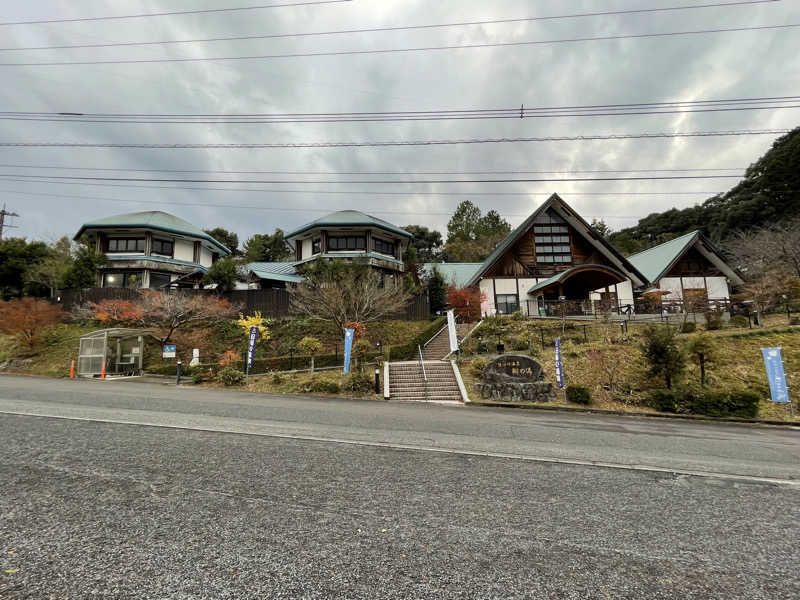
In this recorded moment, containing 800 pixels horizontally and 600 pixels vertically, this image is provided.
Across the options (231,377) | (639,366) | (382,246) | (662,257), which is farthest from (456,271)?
(231,377)

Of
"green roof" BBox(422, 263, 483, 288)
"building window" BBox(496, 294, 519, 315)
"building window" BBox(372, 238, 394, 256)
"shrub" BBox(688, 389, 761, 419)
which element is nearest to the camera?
"shrub" BBox(688, 389, 761, 419)

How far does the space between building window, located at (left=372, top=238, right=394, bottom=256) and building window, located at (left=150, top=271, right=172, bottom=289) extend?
61.0 ft

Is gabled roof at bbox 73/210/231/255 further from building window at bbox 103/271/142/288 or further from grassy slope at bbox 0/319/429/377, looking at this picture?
grassy slope at bbox 0/319/429/377

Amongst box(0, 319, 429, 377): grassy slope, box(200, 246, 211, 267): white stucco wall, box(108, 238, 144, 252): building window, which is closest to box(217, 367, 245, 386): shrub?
box(0, 319, 429, 377): grassy slope

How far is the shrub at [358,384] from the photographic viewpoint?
14852 mm

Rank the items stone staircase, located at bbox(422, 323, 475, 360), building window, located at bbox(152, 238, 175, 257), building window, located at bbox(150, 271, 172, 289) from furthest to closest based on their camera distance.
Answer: building window, located at bbox(152, 238, 175, 257)
building window, located at bbox(150, 271, 172, 289)
stone staircase, located at bbox(422, 323, 475, 360)

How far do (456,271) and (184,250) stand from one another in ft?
84.5

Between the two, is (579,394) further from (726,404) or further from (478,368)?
(726,404)

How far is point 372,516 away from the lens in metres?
3.39

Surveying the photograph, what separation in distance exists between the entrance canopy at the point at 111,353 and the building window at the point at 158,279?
1158 cm

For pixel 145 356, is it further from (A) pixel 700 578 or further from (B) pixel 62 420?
(A) pixel 700 578

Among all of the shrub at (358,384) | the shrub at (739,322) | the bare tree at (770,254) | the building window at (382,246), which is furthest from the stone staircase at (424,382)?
the bare tree at (770,254)

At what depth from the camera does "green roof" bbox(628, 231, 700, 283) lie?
87.5ft

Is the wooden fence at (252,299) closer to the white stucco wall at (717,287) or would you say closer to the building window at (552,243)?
the building window at (552,243)
